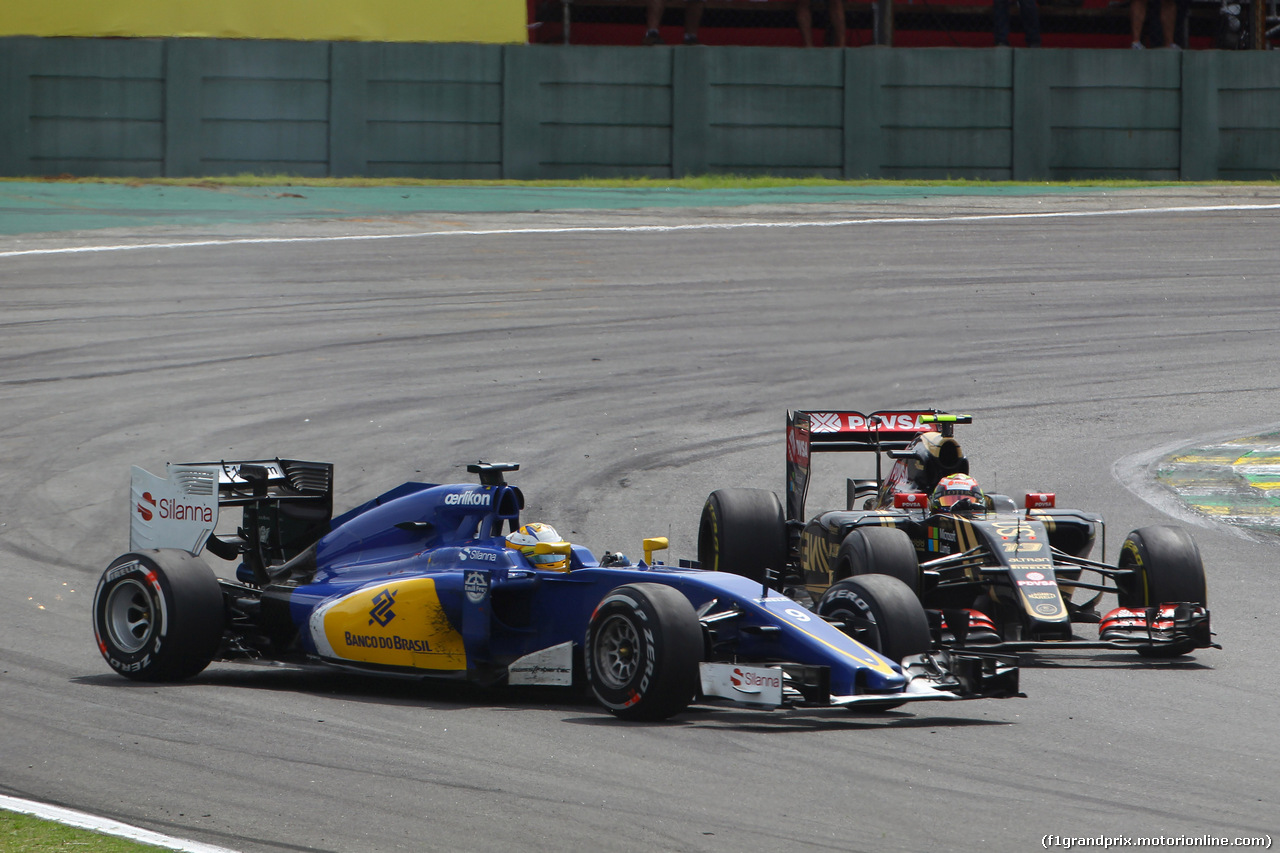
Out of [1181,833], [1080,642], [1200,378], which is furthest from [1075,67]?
[1181,833]

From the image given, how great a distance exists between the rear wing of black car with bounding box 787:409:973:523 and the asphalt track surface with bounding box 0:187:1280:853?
178 cm

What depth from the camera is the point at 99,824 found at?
5.88 m

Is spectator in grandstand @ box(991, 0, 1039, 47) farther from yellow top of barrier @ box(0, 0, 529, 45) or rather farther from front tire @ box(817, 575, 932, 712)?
front tire @ box(817, 575, 932, 712)

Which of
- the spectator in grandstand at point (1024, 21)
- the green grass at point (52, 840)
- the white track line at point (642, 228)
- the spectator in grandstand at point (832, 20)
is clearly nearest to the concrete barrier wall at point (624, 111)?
the spectator in grandstand at point (1024, 21)

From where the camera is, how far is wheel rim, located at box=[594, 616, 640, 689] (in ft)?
25.0

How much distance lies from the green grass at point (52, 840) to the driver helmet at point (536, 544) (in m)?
3.05

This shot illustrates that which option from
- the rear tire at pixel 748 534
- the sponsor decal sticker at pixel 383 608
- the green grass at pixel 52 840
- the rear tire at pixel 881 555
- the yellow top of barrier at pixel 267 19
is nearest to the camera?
the green grass at pixel 52 840

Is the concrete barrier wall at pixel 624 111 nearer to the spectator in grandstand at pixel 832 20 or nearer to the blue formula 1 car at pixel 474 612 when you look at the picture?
the spectator in grandstand at pixel 832 20

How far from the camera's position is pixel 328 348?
19234 millimetres

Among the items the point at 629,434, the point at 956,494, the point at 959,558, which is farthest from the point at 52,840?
the point at 629,434

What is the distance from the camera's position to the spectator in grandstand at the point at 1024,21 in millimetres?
29188

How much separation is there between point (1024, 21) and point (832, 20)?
132 inches

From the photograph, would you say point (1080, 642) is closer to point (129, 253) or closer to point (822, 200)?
point (129, 253)

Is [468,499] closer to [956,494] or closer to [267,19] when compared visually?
[956,494]
